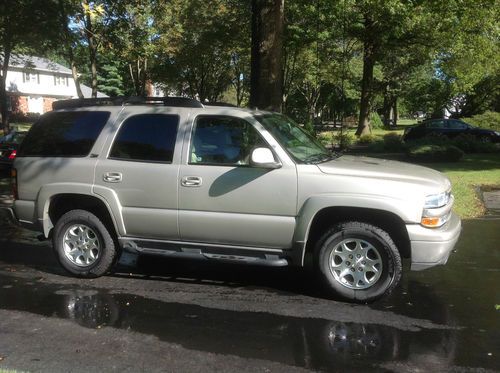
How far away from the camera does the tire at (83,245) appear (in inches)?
247

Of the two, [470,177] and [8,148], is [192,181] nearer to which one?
[470,177]

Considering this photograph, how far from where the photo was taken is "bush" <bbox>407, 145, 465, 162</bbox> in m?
17.6

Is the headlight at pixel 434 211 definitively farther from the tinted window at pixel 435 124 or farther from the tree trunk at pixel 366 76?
the tinted window at pixel 435 124

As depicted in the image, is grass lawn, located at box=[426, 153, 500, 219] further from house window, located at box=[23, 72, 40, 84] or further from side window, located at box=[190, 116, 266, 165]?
house window, located at box=[23, 72, 40, 84]

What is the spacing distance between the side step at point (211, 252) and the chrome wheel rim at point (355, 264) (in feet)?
1.66

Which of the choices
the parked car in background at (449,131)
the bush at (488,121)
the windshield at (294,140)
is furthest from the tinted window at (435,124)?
the windshield at (294,140)

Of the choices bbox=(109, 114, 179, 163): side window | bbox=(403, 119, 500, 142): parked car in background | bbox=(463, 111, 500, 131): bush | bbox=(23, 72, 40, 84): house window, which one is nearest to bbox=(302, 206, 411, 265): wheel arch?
bbox=(109, 114, 179, 163): side window

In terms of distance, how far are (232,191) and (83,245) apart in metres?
1.95

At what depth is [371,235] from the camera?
532 centimetres

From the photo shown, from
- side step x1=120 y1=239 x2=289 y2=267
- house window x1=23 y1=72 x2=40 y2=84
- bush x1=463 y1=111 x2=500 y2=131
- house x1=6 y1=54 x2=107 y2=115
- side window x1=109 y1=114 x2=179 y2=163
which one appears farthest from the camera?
house window x1=23 y1=72 x2=40 y2=84

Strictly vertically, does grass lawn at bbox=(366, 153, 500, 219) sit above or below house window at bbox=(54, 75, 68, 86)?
below

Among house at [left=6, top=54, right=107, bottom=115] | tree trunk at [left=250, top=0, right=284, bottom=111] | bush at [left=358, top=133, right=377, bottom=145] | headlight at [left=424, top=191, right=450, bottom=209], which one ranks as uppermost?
house at [left=6, top=54, right=107, bottom=115]

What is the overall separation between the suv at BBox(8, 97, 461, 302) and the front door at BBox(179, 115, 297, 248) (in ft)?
0.03

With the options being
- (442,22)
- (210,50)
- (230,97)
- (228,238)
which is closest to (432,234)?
(228,238)
